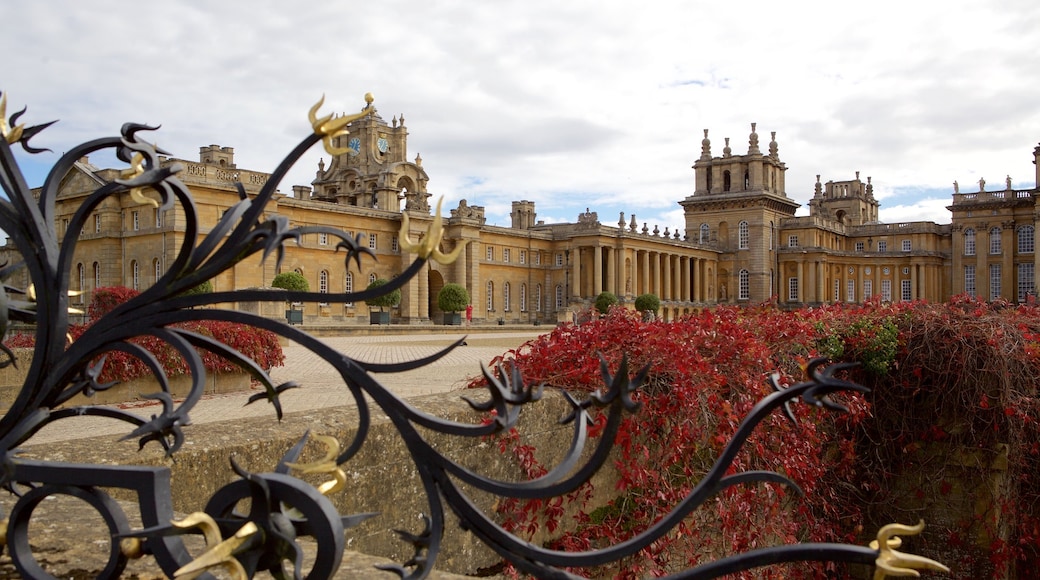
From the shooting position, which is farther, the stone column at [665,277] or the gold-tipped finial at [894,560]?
the stone column at [665,277]

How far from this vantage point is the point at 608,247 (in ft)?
215

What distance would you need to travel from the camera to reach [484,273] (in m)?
59.6

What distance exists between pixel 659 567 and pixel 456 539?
47.0 inches

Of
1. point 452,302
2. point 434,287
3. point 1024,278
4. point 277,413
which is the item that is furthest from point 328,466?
point 1024,278

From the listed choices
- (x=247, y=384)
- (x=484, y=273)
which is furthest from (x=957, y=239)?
(x=247, y=384)

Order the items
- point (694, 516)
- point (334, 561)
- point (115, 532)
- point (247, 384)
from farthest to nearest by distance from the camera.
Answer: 1. point (247, 384)
2. point (694, 516)
3. point (115, 532)
4. point (334, 561)

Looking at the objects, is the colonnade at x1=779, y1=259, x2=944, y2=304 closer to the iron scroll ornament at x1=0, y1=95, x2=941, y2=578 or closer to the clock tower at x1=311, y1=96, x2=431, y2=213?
the clock tower at x1=311, y1=96, x2=431, y2=213

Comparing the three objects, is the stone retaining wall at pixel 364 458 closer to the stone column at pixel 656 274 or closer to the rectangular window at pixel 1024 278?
the stone column at pixel 656 274

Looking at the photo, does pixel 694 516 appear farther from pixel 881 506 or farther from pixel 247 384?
pixel 247 384

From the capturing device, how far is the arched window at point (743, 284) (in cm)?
7694

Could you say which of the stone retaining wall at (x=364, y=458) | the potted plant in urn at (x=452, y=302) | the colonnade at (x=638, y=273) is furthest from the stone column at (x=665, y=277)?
the stone retaining wall at (x=364, y=458)

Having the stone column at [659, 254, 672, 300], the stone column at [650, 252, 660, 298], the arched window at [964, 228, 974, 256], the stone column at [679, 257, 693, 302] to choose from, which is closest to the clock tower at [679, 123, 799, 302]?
the stone column at [679, 257, 693, 302]

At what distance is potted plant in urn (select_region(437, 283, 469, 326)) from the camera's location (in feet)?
154

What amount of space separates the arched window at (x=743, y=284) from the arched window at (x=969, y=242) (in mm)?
18942
